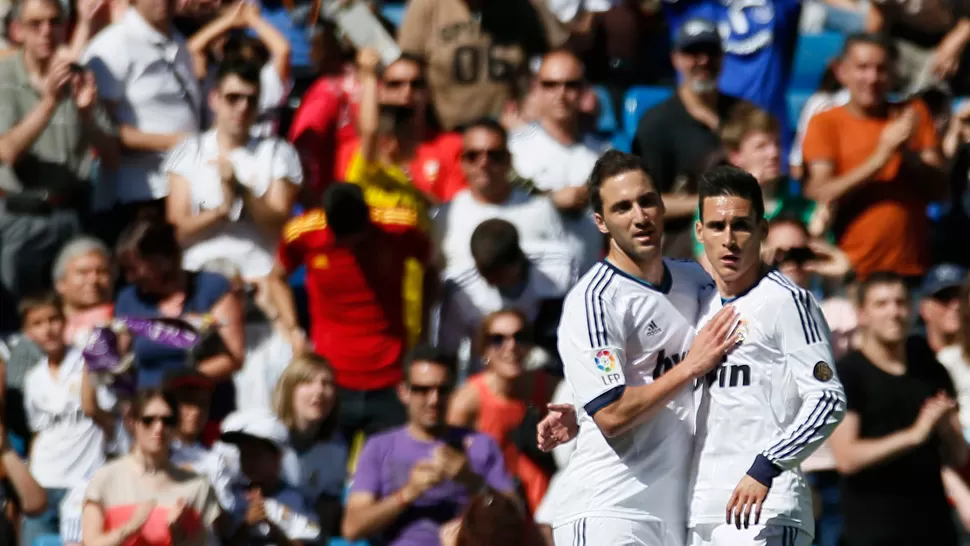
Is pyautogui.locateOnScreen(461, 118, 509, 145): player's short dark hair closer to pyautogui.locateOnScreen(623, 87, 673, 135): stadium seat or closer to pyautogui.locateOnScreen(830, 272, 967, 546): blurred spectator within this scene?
pyautogui.locateOnScreen(623, 87, 673, 135): stadium seat

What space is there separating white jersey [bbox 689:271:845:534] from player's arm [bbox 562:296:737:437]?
4.1 inches

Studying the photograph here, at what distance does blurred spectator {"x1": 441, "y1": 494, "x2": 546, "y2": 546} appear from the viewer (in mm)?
6922

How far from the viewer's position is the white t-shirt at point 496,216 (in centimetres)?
920

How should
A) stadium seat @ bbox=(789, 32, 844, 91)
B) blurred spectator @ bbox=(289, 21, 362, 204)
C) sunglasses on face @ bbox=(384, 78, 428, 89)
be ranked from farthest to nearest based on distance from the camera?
stadium seat @ bbox=(789, 32, 844, 91) → blurred spectator @ bbox=(289, 21, 362, 204) → sunglasses on face @ bbox=(384, 78, 428, 89)

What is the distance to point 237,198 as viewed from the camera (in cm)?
934

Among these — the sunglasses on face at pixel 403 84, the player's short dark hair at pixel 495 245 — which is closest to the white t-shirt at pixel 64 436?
the player's short dark hair at pixel 495 245

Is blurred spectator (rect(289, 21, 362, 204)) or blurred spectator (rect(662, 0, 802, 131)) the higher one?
blurred spectator (rect(662, 0, 802, 131))

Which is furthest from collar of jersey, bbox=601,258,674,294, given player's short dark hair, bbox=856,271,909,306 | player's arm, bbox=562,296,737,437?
player's short dark hair, bbox=856,271,909,306

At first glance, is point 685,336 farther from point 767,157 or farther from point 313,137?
point 313,137

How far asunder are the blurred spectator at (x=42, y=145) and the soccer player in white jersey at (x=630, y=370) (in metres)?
4.16

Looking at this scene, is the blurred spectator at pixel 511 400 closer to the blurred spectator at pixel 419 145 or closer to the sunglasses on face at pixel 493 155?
the sunglasses on face at pixel 493 155

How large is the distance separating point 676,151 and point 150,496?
10.3 ft

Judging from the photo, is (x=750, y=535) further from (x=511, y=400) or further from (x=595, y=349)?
(x=511, y=400)

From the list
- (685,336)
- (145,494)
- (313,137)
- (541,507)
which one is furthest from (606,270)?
(313,137)
